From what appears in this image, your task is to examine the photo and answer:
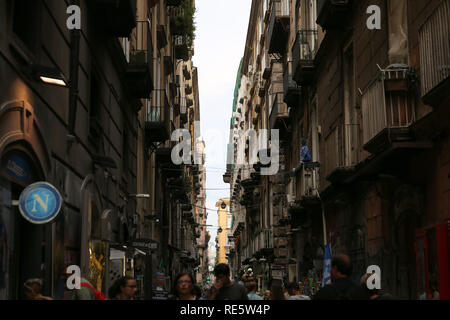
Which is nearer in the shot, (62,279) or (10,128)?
(10,128)

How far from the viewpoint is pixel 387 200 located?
47.9 ft

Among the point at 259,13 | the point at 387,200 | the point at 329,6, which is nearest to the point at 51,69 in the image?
the point at 387,200

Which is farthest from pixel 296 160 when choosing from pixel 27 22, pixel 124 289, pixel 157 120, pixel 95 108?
pixel 124 289

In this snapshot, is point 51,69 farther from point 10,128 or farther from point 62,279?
point 62,279

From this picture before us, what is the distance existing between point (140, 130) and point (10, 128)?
16618 mm

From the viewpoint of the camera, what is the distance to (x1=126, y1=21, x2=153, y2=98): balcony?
20031 mm

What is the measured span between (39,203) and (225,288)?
2.41 meters

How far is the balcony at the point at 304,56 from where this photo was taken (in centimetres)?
2267

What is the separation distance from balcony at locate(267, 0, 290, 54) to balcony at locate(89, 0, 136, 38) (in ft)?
49.4

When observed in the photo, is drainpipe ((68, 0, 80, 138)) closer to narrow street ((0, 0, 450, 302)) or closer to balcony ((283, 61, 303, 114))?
narrow street ((0, 0, 450, 302))

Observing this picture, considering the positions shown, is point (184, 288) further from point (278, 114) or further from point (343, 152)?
point (278, 114)

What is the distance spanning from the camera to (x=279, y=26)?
31.0m

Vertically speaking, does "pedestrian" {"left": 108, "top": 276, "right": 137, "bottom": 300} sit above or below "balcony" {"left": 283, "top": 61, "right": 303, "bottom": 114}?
below

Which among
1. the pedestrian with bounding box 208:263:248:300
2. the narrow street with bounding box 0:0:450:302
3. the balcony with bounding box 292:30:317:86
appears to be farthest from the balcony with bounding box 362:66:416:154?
the balcony with bounding box 292:30:317:86
